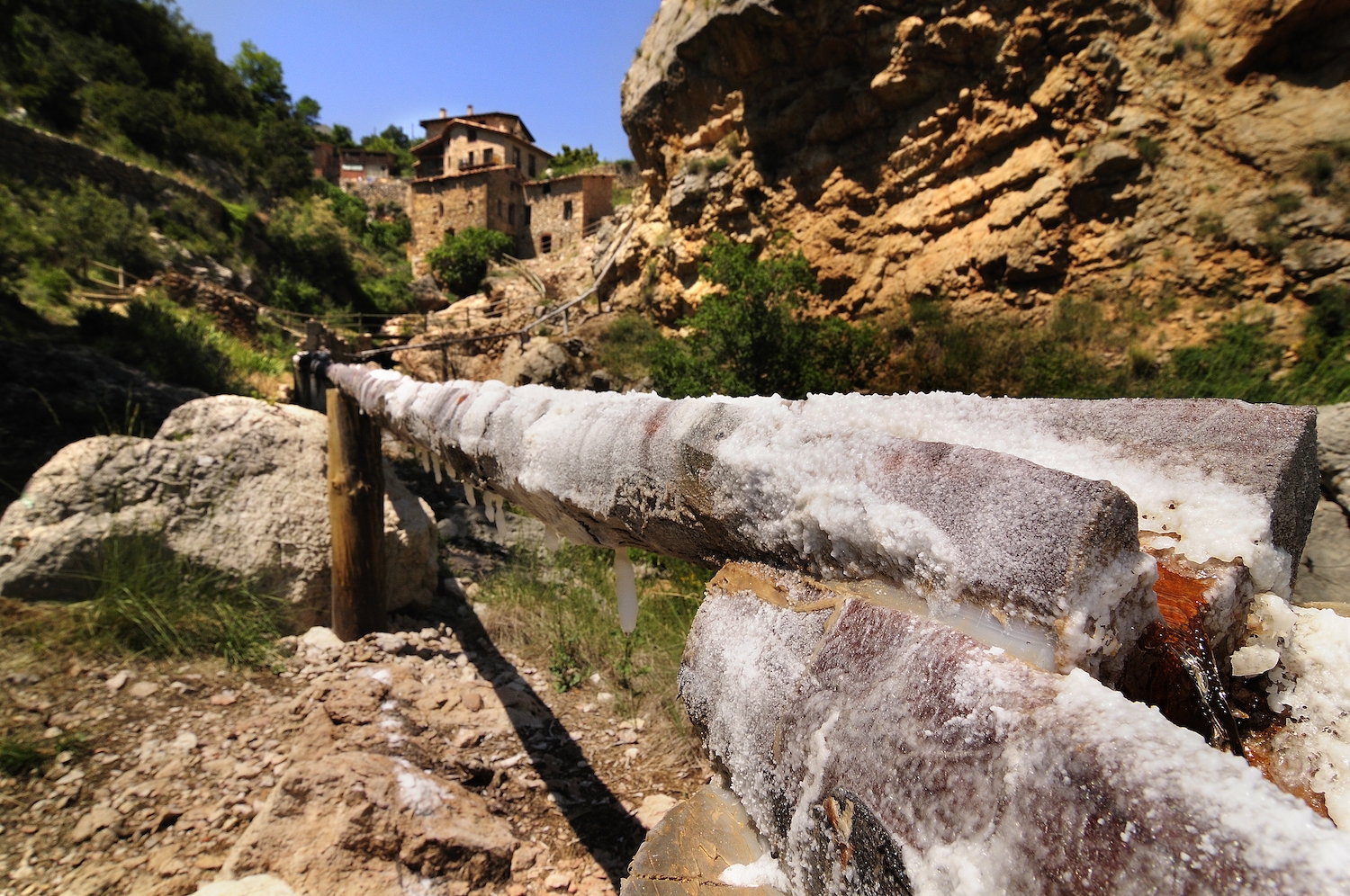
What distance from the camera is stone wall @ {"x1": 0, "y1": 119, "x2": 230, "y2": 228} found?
41.0ft

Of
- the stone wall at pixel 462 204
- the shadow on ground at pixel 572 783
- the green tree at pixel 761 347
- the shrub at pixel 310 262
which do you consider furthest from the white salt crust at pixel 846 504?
the stone wall at pixel 462 204

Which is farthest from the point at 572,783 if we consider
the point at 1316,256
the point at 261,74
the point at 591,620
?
the point at 261,74

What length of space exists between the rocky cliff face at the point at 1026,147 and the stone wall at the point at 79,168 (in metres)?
13.2

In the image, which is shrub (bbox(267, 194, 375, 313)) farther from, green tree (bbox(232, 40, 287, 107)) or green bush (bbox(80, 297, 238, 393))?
green tree (bbox(232, 40, 287, 107))

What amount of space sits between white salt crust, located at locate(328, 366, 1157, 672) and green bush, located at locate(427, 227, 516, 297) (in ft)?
79.9

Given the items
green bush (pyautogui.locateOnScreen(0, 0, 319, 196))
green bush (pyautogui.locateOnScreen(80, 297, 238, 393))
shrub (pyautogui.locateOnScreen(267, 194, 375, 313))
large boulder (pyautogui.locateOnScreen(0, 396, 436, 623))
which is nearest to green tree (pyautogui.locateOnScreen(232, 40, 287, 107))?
green bush (pyautogui.locateOnScreen(0, 0, 319, 196))

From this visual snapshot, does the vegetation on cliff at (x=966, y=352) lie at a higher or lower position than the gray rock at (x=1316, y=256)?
lower

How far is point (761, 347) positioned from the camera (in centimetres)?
750

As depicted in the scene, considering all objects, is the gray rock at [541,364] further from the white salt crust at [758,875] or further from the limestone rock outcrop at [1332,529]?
the white salt crust at [758,875]

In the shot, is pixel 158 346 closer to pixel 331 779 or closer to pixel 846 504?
pixel 331 779

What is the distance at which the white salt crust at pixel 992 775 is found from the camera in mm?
369

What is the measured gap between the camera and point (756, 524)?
0.90 metres

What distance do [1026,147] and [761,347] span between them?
4774 mm

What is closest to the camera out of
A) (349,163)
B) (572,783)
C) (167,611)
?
(572,783)
